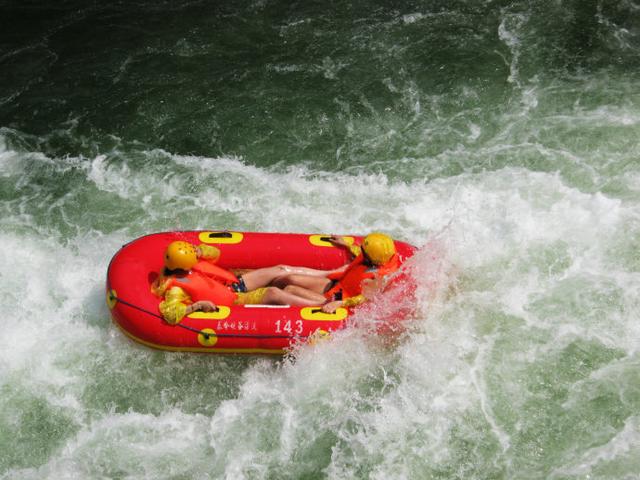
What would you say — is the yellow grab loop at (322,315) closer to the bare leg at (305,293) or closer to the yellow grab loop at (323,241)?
the bare leg at (305,293)

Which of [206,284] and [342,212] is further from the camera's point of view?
[342,212]

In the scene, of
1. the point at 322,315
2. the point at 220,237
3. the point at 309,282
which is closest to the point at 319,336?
the point at 322,315

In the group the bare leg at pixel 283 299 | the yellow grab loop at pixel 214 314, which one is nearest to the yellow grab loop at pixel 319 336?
the bare leg at pixel 283 299

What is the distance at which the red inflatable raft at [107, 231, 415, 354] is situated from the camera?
6.68 m

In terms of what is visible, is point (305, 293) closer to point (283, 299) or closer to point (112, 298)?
point (283, 299)

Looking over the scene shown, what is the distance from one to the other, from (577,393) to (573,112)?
446 centimetres

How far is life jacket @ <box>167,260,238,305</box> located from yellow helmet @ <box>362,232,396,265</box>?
4.66ft

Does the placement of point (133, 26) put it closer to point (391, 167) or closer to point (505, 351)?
point (391, 167)

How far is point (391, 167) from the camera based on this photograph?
942 centimetres

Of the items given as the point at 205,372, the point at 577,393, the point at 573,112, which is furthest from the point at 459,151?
the point at 205,372

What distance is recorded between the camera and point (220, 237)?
24.6 ft

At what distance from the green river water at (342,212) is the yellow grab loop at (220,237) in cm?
116

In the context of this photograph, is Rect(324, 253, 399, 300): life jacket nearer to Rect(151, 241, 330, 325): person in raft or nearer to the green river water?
Rect(151, 241, 330, 325): person in raft

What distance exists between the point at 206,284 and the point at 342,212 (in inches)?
95.4
